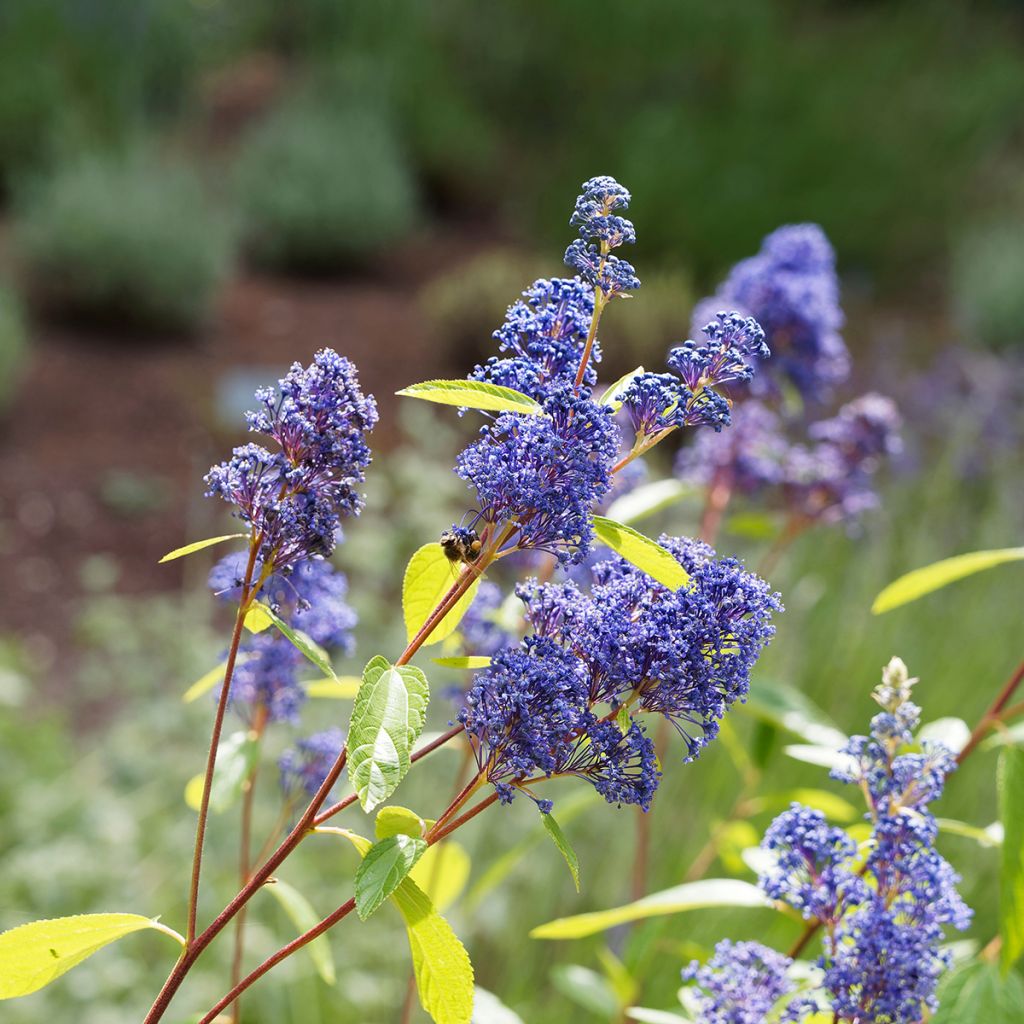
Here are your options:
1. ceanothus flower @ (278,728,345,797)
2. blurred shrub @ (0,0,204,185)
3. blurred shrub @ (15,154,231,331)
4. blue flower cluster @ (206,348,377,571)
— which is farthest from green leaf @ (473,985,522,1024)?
blurred shrub @ (0,0,204,185)

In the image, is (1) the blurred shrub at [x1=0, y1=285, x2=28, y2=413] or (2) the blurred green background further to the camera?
(1) the blurred shrub at [x1=0, y1=285, x2=28, y2=413]

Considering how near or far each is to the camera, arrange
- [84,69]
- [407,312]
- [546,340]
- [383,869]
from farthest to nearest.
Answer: [84,69] < [407,312] < [546,340] < [383,869]

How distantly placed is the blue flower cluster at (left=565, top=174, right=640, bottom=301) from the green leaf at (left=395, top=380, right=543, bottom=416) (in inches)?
3.7

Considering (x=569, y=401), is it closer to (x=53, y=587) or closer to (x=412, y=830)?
(x=412, y=830)

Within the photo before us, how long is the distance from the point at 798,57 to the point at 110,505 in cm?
777

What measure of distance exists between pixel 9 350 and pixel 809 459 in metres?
5.18

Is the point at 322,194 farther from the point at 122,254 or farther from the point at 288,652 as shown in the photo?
the point at 288,652

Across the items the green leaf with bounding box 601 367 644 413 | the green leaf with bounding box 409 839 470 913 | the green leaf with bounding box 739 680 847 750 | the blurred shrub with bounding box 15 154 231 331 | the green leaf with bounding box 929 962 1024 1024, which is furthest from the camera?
the blurred shrub with bounding box 15 154 231 331

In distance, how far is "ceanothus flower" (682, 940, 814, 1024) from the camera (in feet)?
3.02

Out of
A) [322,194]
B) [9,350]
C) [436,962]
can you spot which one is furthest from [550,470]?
[322,194]

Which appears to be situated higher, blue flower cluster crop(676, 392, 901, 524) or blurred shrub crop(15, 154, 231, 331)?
blurred shrub crop(15, 154, 231, 331)

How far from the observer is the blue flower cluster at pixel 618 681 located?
76cm

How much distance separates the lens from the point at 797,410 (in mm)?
1845

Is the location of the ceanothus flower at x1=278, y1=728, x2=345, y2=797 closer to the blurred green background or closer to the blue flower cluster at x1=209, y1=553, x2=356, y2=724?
the blue flower cluster at x1=209, y1=553, x2=356, y2=724
